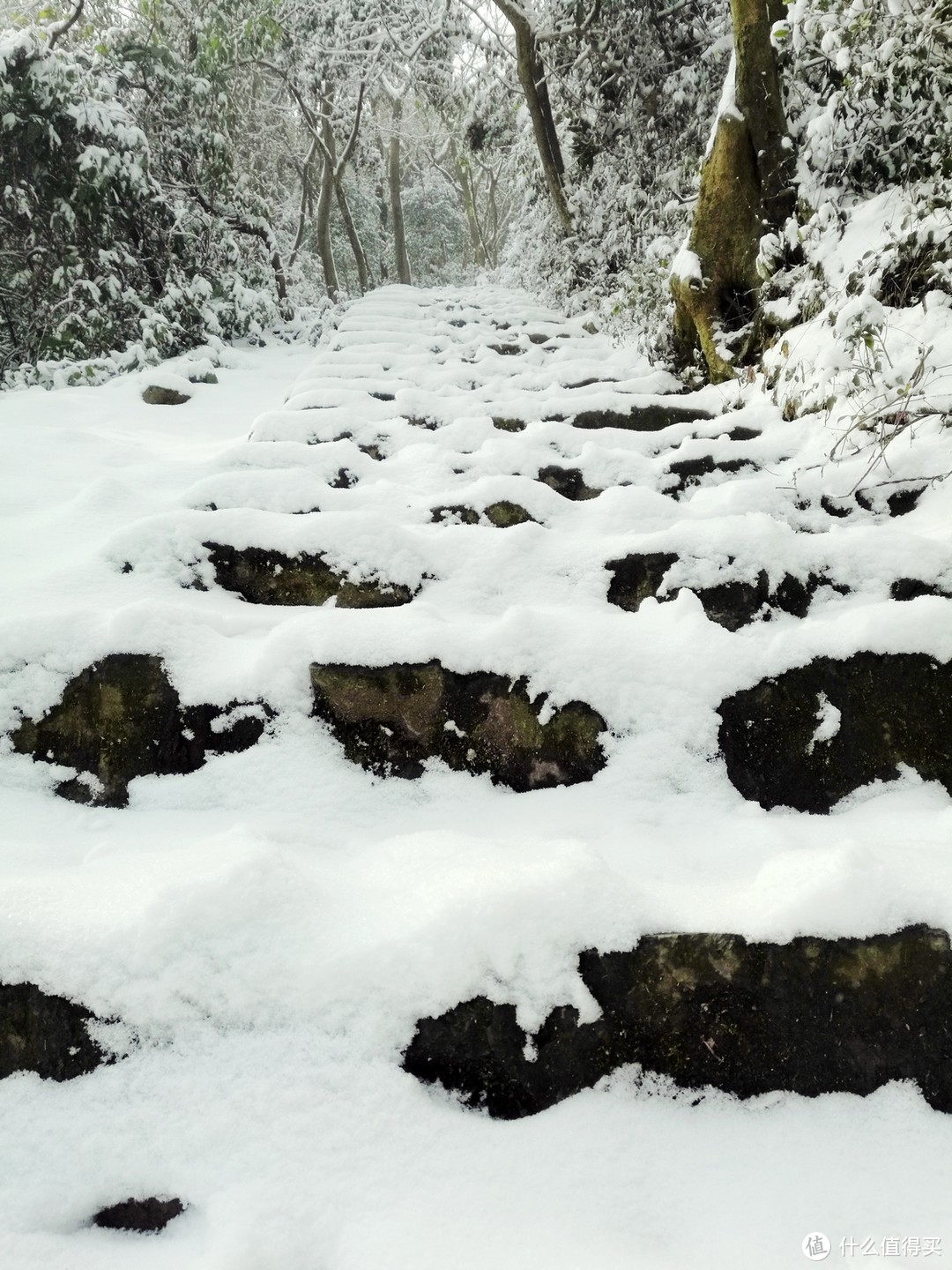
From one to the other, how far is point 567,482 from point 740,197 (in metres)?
1.84

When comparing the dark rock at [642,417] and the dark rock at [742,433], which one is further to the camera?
the dark rock at [642,417]

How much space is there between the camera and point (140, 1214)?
839 millimetres

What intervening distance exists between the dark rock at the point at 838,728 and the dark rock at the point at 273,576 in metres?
1.01

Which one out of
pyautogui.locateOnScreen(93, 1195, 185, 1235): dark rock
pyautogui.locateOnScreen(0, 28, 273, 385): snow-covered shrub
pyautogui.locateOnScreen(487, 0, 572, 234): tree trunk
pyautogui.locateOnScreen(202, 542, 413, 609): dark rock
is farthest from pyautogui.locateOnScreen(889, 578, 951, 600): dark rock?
pyautogui.locateOnScreen(487, 0, 572, 234): tree trunk

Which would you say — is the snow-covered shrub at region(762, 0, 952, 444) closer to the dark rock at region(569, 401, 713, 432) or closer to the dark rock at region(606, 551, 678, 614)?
the dark rock at region(569, 401, 713, 432)

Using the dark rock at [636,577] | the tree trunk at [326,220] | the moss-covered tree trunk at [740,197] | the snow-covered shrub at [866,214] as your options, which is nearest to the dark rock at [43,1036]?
the dark rock at [636,577]

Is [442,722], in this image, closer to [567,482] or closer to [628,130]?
[567,482]

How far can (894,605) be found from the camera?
1523 millimetres

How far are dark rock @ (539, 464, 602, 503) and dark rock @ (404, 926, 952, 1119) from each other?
1681 mm

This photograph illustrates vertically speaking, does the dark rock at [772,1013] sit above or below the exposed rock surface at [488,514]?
below

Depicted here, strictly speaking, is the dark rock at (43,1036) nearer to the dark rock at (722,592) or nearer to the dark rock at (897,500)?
the dark rock at (722,592)

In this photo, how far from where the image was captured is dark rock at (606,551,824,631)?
5.75 feet

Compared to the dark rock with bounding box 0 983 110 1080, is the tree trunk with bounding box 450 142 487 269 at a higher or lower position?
higher

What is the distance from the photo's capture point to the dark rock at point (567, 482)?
246 cm
